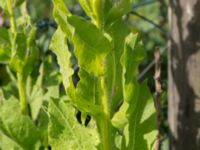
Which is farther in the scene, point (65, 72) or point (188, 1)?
point (188, 1)

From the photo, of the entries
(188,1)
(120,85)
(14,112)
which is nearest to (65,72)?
(120,85)

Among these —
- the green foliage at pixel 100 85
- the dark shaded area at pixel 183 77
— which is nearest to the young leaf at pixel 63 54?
the green foliage at pixel 100 85

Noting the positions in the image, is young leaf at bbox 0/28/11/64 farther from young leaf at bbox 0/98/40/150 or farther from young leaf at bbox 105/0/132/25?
young leaf at bbox 105/0/132/25

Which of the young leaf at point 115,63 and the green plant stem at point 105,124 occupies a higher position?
the young leaf at point 115,63

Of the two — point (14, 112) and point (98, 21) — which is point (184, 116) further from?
point (98, 21)

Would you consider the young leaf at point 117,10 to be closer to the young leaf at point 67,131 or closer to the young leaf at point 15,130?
the young leaf at point 67,131

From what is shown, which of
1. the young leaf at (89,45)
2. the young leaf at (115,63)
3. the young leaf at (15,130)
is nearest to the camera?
the young leaf at (89,45)

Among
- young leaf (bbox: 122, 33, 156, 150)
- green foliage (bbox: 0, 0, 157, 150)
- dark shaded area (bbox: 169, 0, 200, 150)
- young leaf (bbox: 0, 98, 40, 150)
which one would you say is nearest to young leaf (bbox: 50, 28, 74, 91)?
green foliage (bbox: 0, 0, 157, 150)

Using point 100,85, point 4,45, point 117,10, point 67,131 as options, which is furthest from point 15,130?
point 117,10
